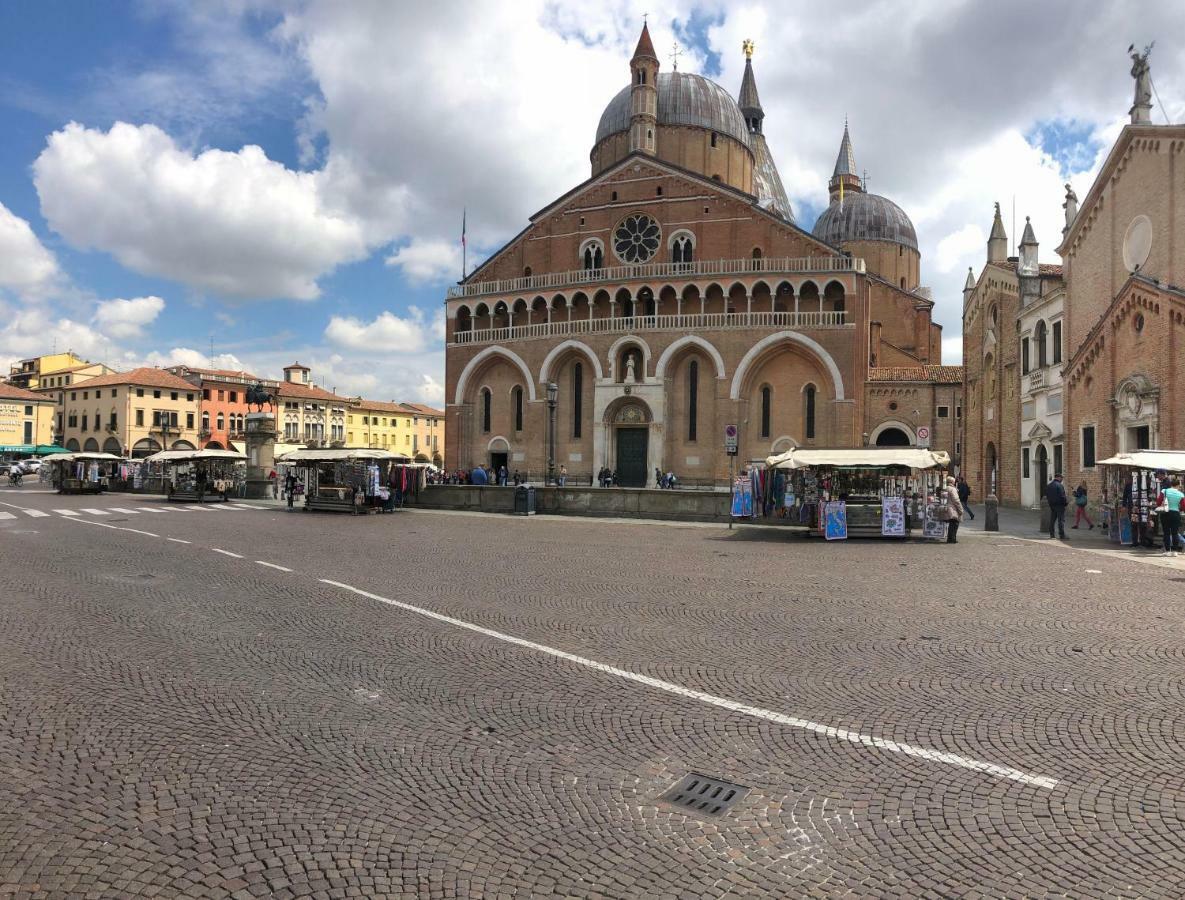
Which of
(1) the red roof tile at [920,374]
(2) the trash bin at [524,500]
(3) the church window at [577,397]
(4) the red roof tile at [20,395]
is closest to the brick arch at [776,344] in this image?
(1) the red roof tile at [920,374]

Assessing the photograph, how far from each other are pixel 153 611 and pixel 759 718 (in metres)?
6.87

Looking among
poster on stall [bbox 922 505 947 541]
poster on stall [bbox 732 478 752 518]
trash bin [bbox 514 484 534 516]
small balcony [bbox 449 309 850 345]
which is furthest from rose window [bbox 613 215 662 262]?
poster on stall [bbox 922 505 947 541]

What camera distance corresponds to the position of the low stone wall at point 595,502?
71.6ft

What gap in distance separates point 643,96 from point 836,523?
117 feet

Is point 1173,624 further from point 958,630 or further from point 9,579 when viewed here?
point 9,579

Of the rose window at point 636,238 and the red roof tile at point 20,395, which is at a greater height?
the rose window at point 636,238

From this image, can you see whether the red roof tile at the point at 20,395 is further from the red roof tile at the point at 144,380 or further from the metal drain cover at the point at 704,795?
the metal drain cover at the point at 704,795

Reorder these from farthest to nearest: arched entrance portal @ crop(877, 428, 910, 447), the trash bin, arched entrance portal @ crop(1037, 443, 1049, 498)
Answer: arched entrance portal @ crop(877, 428, 910, 447), arched entrance portal @ crop(1037, 443, 1049, 498), the trash bin

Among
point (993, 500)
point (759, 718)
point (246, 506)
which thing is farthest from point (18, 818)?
point (246, 506)

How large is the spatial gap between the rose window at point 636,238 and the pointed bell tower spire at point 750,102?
28.1 metres

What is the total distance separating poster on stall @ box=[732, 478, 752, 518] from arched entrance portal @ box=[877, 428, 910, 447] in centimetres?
1906

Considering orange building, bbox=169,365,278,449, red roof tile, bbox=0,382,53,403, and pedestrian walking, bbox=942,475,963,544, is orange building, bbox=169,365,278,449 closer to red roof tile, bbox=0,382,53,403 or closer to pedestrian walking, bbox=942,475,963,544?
red roof tile, bbox=0,382,53,403

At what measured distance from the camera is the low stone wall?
2183 cm

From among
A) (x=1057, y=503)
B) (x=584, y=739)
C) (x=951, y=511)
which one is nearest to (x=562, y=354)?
(x=951, y=511)
